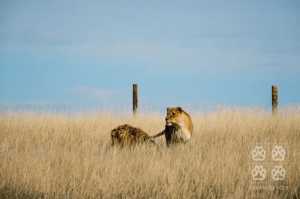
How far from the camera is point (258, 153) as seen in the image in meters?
9.80

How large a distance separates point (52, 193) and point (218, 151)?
4166mm

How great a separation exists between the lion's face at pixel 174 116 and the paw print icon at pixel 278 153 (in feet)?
6.49

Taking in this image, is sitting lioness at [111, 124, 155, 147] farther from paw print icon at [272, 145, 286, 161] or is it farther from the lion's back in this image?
paw print icon at [272, 145, 286, 161]

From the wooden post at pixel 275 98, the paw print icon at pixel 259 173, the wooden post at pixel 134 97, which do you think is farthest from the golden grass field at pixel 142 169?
the wooden post at pixel 134 97

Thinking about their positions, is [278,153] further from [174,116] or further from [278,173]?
[174,116]

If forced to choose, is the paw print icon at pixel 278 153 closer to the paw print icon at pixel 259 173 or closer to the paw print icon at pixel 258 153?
the paw print icon at pixel 258 153

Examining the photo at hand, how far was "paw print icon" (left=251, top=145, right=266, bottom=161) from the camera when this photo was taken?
927cm

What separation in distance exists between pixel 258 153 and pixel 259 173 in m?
2.02

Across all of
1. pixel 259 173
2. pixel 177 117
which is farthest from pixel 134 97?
pixel 259 173

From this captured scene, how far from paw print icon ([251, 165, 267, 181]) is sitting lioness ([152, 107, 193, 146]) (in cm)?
196

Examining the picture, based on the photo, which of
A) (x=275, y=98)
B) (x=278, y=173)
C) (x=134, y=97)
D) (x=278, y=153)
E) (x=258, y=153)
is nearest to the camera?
(x=278, y=173)

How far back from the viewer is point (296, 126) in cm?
1421

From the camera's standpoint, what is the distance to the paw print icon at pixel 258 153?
365 inches

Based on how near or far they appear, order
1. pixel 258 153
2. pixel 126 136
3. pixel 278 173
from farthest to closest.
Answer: pixel 126 136 → pixel 258 153 → pixel 278 173
